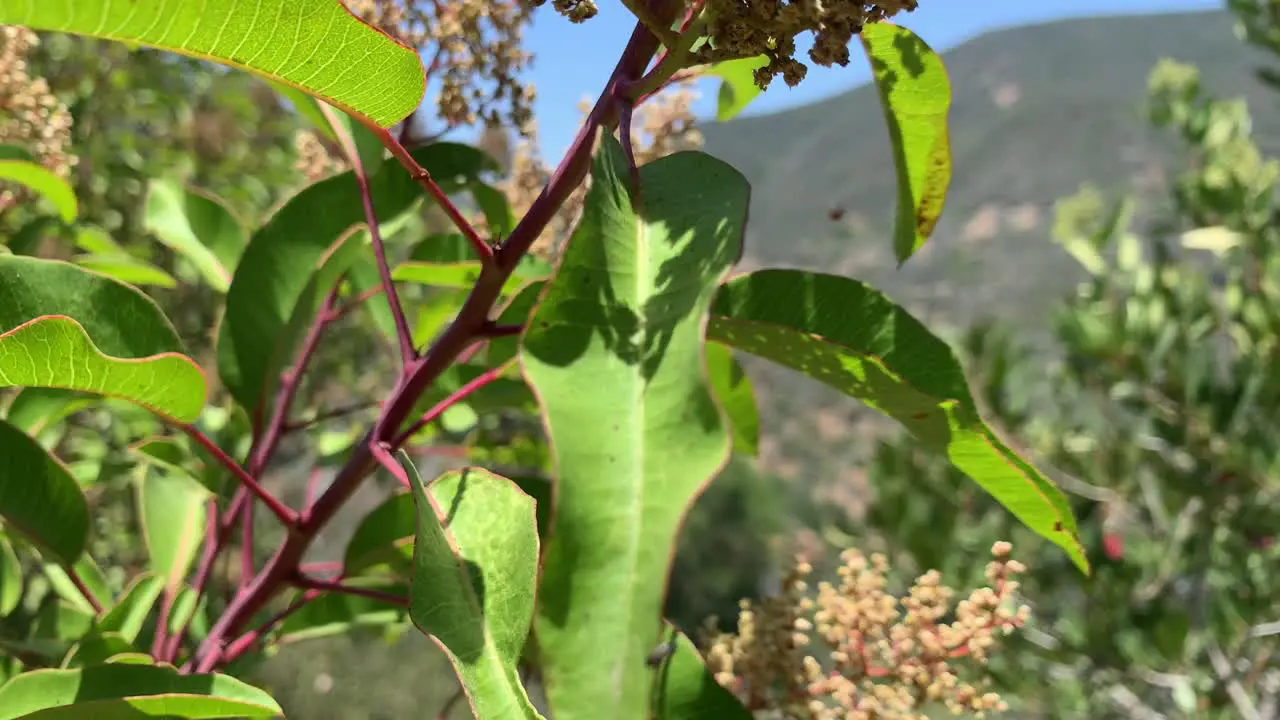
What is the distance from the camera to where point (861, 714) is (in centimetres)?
73

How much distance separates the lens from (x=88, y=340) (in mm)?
627

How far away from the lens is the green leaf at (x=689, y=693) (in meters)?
0.66

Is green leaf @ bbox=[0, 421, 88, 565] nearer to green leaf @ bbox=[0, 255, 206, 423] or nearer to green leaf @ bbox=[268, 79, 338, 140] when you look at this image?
green leaf @ bbox=[0, 255, 206, 423]

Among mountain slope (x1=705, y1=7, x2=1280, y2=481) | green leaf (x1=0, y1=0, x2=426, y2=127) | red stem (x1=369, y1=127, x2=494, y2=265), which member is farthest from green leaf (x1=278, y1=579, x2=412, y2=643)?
mountain slope (x1=705, y1=7, x2=1280, y2=481)

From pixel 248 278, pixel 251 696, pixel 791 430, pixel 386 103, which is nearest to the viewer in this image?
pixel 386 103

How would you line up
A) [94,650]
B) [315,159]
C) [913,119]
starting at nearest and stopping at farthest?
[913,119]
[94,650]
[315,159]

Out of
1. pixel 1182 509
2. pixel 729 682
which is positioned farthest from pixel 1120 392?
pixel 729 682

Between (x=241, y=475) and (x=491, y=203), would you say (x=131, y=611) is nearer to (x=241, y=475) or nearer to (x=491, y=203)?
(x=241, y=475)

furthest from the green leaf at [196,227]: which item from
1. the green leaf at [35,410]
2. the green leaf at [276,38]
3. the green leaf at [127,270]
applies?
the green leaf at [276,38]

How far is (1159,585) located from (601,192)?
12.6 ft

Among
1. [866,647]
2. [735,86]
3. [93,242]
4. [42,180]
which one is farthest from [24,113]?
[866,647]

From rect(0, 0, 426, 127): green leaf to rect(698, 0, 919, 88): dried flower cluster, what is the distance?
0.70ft

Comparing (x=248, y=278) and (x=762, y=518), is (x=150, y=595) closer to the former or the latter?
(x=248, y=278)

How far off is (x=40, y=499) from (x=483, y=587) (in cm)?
62
